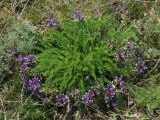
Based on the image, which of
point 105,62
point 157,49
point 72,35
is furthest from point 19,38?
point 157,49

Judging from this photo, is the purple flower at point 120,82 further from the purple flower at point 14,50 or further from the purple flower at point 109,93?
the purple flower at point 14,50

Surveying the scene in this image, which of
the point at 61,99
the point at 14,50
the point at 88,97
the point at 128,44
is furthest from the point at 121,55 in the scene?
the point at 14,50

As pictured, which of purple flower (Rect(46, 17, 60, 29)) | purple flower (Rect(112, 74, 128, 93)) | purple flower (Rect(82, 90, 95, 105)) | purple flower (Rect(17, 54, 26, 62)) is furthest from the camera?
purple flower (Rect(46, 17, 60, 29))

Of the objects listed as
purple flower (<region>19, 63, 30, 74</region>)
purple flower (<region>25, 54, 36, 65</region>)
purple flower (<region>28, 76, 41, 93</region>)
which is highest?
purple flower (<region>25, 54, 36, 65</region>)

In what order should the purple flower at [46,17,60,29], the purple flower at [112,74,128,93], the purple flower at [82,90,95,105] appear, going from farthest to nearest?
the purple flower at [46,17,60,29], the purple flower at [112,74,128,93], the purple flower at [82,90,95,105]

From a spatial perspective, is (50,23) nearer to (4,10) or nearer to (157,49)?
(4,10)

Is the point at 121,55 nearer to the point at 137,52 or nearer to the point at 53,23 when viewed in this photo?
the point at 137,52

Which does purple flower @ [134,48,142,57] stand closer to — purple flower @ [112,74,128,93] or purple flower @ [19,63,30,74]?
purple flower @ [112,74,128,93]

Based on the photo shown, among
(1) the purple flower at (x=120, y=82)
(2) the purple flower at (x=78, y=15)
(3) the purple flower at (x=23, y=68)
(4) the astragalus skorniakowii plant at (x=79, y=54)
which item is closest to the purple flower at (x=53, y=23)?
(4) the astragalus skorniakowii plant at (x=79, y=54)

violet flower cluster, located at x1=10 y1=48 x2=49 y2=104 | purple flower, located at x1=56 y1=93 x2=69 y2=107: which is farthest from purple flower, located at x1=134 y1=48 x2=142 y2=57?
violet flower cluster, located at x1=10 y1=48 x2=49 y2=104
